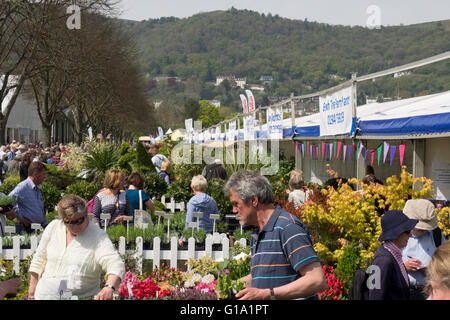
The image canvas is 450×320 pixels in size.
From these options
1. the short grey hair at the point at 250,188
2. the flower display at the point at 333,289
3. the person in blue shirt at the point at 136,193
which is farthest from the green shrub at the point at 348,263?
the person in blue shirt at the point at 136,193

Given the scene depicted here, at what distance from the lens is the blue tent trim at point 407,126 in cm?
901

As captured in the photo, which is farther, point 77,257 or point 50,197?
point 50,197

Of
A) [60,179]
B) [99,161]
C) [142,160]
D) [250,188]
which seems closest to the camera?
[250,188]

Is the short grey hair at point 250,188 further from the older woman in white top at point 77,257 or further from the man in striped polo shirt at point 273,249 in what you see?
the older woman in white top at point 77,257

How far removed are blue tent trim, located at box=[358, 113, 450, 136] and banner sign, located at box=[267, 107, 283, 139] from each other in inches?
263

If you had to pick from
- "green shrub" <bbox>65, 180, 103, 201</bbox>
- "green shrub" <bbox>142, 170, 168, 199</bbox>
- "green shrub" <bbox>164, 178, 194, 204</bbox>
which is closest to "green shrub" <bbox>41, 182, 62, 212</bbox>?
"green shrub" <bbox>65, 180, 103, 201</bbox>

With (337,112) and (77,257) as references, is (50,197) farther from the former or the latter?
(77,257)

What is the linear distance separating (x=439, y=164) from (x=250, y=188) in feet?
26.9

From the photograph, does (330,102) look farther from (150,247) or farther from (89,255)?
(89,255)

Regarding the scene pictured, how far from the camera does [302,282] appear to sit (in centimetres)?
344

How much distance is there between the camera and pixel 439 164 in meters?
11.0

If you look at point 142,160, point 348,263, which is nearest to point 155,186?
point 142,160
